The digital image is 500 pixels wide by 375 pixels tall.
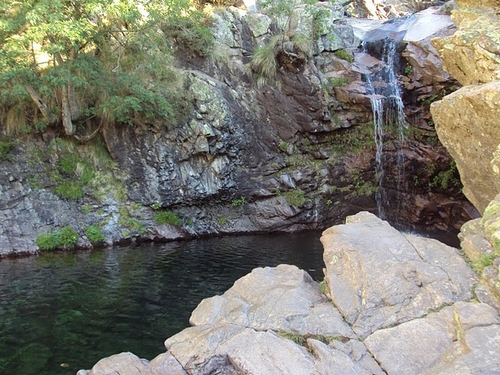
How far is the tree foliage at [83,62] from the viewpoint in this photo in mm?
11914

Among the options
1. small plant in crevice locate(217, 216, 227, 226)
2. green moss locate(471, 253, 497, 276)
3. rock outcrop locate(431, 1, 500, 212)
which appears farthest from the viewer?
small plant in crevice locate(217, 216, 227, 226)

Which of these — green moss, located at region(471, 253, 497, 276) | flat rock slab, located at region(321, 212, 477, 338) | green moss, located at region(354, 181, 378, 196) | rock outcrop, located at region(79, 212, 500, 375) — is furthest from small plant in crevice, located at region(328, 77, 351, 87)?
green moss, located at region(471, 253, 497, 276)

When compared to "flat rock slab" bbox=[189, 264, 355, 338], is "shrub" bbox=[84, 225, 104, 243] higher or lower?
lower

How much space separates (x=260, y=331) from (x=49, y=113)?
13251 mm

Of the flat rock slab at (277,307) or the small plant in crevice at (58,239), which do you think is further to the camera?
the small plant in crevice at (58,239)

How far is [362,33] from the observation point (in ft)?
74.4

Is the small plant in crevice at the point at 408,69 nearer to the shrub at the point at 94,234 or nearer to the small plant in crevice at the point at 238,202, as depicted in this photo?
the small plant in crevice at the point at 238,202

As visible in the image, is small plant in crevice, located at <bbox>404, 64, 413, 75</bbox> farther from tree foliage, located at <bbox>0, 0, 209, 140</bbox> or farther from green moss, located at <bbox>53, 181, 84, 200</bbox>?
green moss, located at <bbox>53, 181, 84, 200</bbox>

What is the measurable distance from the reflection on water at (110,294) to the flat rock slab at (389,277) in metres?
3.48

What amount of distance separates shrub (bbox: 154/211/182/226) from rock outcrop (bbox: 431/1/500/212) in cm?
1094

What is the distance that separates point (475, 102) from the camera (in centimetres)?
794

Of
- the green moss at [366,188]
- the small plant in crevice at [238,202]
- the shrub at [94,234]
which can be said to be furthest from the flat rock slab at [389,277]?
the green moss at [366,188]

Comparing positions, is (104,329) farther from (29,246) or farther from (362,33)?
(362,33)

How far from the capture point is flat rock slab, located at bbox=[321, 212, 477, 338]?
538 centimetres
